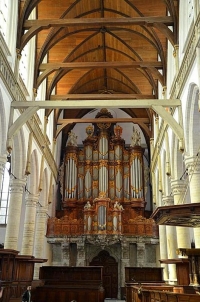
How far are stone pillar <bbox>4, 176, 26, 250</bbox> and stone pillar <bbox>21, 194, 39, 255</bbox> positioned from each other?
87.4 inches

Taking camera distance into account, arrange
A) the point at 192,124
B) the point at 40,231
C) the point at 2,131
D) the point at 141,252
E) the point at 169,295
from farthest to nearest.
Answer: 1. the point at 141,252
2. the point at 40,231
3. the point at 2,131
4. the point at 192,124
5. the point at 169,295

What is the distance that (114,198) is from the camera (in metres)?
25.1

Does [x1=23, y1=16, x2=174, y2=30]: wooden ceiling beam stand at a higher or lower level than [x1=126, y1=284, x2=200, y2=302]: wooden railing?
higher

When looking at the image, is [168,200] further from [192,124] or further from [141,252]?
[192,124]

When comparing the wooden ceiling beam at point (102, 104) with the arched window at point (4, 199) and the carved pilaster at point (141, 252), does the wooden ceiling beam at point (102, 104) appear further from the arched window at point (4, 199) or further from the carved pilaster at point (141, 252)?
the carved pilaster at point (141, 252)

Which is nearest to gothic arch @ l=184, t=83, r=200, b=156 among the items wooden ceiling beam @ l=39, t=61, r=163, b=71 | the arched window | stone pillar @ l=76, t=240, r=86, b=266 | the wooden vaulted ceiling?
the wooden vaulted ceiling

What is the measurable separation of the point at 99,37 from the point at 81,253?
1314 centimetres

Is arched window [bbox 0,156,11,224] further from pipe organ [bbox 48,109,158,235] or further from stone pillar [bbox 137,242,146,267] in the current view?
stone pillar [bbox 137,242,146,267]

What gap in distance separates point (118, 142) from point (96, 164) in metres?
2.25

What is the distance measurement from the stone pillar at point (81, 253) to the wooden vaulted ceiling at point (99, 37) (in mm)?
8283

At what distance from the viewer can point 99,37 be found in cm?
2167

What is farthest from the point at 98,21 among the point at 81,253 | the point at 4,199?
the point at 81,253

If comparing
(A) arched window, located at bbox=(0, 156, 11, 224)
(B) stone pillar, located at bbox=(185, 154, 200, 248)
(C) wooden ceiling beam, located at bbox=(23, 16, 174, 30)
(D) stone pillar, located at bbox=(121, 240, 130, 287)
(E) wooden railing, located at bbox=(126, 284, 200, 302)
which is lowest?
(E) wooden railing, located at bbox=(126, 284, 200, 302)

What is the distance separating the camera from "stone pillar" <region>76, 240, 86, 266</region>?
900 inches
